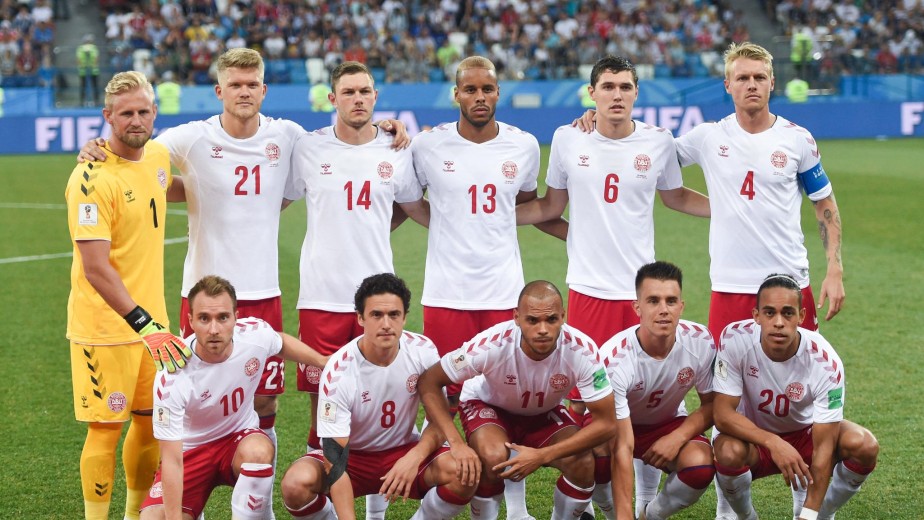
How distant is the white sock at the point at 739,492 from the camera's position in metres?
5.38

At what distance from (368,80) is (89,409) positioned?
2.21 m

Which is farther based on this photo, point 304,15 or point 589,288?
point 304,15

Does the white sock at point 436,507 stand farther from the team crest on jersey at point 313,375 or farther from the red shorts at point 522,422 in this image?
the team crest on jersey at point 313,375

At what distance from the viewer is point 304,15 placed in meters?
30.2

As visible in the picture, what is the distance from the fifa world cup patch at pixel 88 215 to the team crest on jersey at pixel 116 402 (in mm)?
Answer: 838

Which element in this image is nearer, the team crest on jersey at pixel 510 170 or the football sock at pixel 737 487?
the football sock at pixel 737 487

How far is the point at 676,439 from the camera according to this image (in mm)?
5449

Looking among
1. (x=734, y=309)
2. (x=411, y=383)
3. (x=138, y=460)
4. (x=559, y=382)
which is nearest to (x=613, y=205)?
(x=734, y=309)

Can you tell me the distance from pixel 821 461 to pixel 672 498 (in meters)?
0.74

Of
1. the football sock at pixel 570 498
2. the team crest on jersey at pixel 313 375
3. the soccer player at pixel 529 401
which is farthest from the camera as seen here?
the team crest on jersey at pixel 313 375

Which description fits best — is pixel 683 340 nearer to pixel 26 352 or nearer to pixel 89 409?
pixel 89 409

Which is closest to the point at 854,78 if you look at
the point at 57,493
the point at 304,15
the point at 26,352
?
the point at 304,15

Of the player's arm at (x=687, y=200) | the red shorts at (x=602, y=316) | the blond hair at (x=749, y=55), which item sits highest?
the blond hair at (x=749, y=55)

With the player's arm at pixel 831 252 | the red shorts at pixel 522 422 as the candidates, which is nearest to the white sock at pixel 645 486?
the red shorts at pixel 522 422
